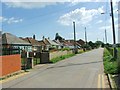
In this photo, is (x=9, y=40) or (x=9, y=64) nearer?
(x=9, y=64)

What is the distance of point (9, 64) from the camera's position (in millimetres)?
17562

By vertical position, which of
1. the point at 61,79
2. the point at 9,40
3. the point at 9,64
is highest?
the point at 9,40

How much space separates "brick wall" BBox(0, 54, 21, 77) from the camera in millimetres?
16375

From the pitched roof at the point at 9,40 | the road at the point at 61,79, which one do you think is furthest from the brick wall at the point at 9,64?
the pitched roof at the point at 9,40

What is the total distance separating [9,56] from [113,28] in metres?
15.5

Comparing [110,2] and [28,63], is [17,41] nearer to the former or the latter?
[110,2]

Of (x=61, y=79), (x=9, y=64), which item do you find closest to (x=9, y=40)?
(x=9, y=64)

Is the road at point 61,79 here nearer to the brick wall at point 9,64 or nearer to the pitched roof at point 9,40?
the brick wall at point 9,64

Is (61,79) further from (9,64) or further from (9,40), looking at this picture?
(9,40)

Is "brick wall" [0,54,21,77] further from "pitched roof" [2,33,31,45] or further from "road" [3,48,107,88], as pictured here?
"pitched roof" [2,33,31,45]

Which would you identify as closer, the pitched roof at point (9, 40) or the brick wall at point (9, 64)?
the brick wall at point (9, 64)

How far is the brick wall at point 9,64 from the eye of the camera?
1638 centimetres

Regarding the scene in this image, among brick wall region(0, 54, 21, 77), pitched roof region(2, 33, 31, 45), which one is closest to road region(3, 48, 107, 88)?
brick wall region(0, 54, 21, 77)

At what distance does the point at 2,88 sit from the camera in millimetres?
11719
